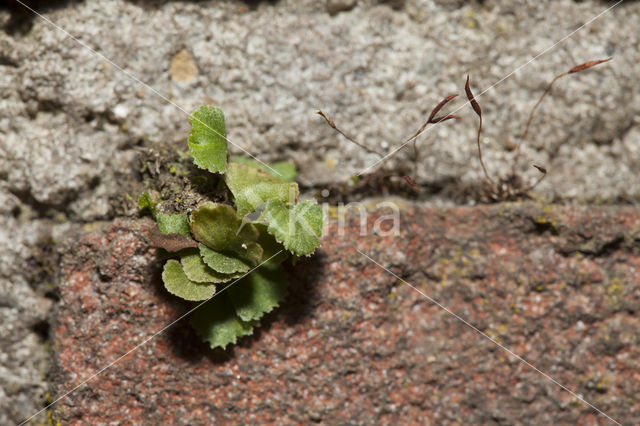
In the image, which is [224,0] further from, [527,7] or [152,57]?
[527,7]

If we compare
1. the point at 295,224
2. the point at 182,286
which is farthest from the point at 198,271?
the point at 295,224

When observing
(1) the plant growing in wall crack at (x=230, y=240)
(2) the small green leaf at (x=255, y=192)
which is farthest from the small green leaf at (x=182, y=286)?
(2) the small green leaf at (x=255, y=192)

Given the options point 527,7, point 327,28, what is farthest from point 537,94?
point 327,28

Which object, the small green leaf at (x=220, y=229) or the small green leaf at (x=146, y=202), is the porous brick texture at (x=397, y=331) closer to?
the small green leaf at (x=146, y=202)

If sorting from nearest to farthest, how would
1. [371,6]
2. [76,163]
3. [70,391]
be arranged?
[70,391] < [76,163] < [371,6]

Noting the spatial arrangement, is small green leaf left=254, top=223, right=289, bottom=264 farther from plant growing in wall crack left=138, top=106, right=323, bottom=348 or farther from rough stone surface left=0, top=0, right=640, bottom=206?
rough stone surface left=0, top=0, right=640, bottom=206
